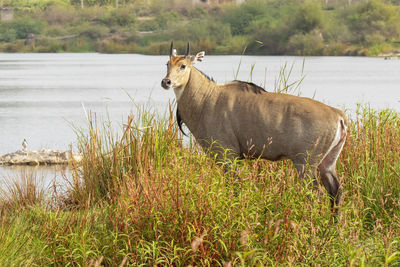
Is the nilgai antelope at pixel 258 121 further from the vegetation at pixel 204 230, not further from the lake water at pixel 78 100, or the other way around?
the lake water at pixel 78 100

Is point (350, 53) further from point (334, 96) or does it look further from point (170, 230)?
point (170, 230)

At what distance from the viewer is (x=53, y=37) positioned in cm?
8119

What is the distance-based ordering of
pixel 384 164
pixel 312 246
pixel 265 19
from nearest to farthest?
pixel 312 246 < pixel 384 164 < pixel 265 19

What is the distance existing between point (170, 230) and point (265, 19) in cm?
6703

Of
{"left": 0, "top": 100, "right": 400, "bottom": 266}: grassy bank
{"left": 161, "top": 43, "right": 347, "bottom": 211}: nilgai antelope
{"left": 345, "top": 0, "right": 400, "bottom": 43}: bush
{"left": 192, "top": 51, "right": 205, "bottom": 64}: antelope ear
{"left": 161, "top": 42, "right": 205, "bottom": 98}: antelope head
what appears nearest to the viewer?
{"left": 0, "top": 100, "right": 400, "bottom": 266}: grassy bank

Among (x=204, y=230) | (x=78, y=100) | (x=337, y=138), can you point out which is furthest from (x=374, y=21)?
(x=204, y=230)

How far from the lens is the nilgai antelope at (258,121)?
6.71 metres

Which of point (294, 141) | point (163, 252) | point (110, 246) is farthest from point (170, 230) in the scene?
point (294, 141)

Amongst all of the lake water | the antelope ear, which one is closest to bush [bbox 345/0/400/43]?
the lake water

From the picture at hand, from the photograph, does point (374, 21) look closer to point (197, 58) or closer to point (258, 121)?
point (197, 58)

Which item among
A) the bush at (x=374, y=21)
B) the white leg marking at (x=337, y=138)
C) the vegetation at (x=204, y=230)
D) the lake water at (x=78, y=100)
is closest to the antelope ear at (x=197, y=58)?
the vegetation at (x=204, y=230)

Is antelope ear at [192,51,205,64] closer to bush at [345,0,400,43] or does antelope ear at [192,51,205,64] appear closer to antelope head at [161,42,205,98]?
antelope head at [161,42,205,98]

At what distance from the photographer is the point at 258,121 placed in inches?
271

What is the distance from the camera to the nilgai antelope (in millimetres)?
6707
